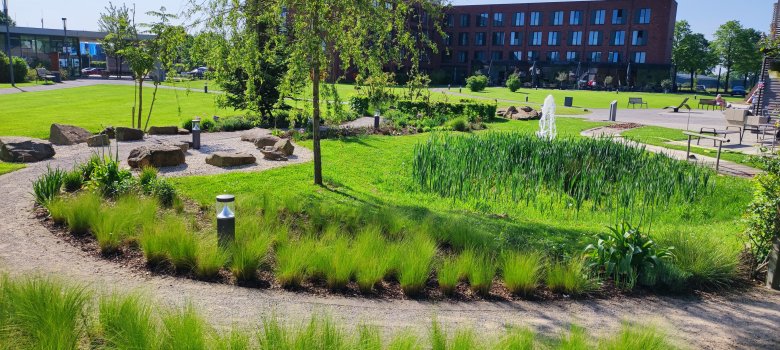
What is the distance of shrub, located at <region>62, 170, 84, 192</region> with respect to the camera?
970 cm

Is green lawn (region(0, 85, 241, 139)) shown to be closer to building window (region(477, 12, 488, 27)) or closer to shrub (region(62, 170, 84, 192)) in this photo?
shrub (region(62, 170, 84, 192))

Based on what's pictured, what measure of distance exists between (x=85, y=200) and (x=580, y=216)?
24.8 feet

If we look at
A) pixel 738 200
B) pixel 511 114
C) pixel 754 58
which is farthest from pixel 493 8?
pixel 738 200

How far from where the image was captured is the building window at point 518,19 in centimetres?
8656

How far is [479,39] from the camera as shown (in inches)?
3585

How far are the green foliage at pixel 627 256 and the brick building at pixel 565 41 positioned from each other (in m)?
68.8

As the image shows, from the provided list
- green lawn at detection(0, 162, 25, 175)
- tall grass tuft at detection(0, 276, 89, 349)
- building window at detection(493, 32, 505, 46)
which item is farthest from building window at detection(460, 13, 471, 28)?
tall grass tuft at detection(0, 276, 89, 349)

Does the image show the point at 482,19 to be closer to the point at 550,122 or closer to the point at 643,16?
the point at 643,16

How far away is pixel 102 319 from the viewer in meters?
4.53

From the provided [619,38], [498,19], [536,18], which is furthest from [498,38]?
[619,38]

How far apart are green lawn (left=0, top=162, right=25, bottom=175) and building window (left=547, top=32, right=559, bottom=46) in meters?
81.4

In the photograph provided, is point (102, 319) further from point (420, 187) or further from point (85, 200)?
point (420, 187)

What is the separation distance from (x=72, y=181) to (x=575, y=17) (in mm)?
82941

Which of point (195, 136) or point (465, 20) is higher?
point (465, 20)
